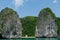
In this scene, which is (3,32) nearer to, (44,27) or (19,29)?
(19,29)

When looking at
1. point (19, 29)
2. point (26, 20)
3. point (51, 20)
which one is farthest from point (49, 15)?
point (19, 29)

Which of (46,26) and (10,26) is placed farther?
(46,26)

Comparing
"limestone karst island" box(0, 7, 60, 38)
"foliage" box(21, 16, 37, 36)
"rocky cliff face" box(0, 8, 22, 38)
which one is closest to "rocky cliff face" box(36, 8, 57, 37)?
"limestone karst island" box(0, 7, 60, 38)

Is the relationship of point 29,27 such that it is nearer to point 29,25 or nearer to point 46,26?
point 29,25

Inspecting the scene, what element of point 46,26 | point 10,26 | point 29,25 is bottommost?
point 10,26

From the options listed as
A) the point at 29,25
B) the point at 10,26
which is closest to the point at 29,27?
the point at 29,25

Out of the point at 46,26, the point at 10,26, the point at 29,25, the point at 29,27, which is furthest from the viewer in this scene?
the point at 46,26

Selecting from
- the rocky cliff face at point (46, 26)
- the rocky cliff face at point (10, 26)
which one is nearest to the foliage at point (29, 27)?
the rocky cliff face at point (46, 26)

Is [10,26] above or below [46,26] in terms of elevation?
below
